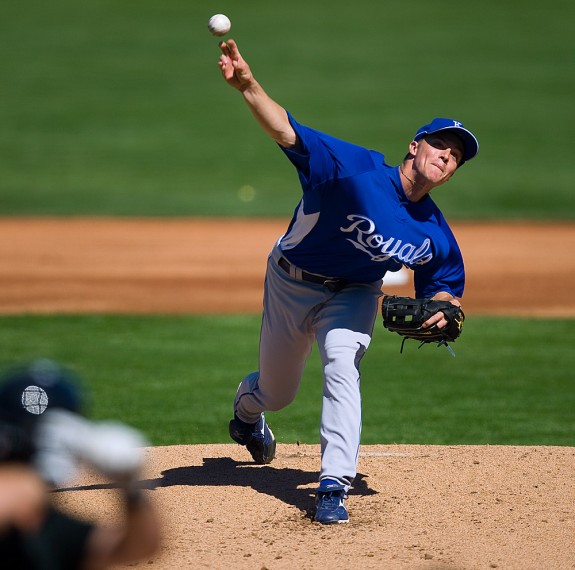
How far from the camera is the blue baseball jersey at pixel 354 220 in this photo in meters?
5.11

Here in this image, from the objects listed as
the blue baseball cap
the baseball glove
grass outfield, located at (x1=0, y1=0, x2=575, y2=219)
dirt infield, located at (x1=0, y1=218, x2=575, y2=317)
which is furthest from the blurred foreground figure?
grass outfield, located at (x1=0, y1=0, x2=575, y2=219)

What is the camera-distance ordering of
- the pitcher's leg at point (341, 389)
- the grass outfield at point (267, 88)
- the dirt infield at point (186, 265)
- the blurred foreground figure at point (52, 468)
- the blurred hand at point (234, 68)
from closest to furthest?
the blurred foreground figure at point (52, 468)
the blurred hand at point (234, 68)
the pitcher's leg at point (341, 389)
the dirt infield at point (186, 265)
the grass outfield at point (267, 88)

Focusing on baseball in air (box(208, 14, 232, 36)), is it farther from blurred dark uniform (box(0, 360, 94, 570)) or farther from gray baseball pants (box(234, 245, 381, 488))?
blurred dark uniform (box(0, 360, 94, 570))

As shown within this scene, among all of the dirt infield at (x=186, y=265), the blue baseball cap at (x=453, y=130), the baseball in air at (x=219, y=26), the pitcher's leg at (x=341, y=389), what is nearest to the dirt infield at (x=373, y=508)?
the pitcher's leg at (x=341, y=389)

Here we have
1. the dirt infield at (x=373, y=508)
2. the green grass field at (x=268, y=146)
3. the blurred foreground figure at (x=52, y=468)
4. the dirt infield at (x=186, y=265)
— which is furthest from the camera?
the dirt infield at (x=186, y=265)

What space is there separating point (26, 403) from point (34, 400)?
0.02 metres

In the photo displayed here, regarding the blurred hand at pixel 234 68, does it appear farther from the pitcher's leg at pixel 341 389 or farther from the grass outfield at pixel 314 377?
the grass outfield at pixel 314 377

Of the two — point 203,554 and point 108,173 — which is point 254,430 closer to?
point 203,554

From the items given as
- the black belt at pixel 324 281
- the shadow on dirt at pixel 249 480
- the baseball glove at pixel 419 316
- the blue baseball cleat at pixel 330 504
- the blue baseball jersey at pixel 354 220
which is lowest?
the shadow on dirt at pixel 249 480

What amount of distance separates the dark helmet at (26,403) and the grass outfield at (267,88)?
49.7 feet

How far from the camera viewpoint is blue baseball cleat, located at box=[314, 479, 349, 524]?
16.7 feet

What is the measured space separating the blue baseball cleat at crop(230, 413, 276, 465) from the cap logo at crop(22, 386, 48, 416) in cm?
347

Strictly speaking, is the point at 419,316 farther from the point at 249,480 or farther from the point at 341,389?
the point at 249,480

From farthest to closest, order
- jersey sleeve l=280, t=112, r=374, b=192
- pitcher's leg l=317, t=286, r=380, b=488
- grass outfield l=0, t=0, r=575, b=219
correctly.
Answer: grass outfield l=0, t=0, r=575, b=219 < pitcher's leg l=317, t=286, r=380, b=488 < jersey sleeve l=280, t=112, r=374, b=192
